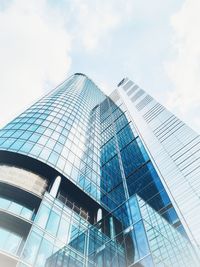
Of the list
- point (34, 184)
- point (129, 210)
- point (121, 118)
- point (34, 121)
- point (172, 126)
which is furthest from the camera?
point (121, 118)

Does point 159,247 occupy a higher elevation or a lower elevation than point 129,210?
lower

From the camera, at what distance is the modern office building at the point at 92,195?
14875 millimetres

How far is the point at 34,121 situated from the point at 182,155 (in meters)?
17.8

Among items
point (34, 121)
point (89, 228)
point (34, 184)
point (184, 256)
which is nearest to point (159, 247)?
point (184, 256)

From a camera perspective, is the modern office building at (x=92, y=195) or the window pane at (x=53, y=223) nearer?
the modern office building at (x=92, y=195)

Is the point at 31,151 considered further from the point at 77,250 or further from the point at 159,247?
the point at 159,247

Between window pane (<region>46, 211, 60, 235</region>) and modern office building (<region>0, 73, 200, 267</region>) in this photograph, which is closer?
modern office building (<region>0, 73, 200, 267</region>)

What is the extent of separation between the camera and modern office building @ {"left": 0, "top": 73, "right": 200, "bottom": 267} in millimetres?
14875

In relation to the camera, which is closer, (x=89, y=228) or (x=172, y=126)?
(x=89, y=228)

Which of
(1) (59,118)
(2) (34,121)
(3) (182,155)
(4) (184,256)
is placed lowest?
(4) (184,256)

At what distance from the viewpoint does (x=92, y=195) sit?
2417 centimetres

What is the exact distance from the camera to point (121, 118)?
55344 mm

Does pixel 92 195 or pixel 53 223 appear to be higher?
pixel 92 195

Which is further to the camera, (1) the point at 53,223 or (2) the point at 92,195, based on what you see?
(2) the point at 92,195
